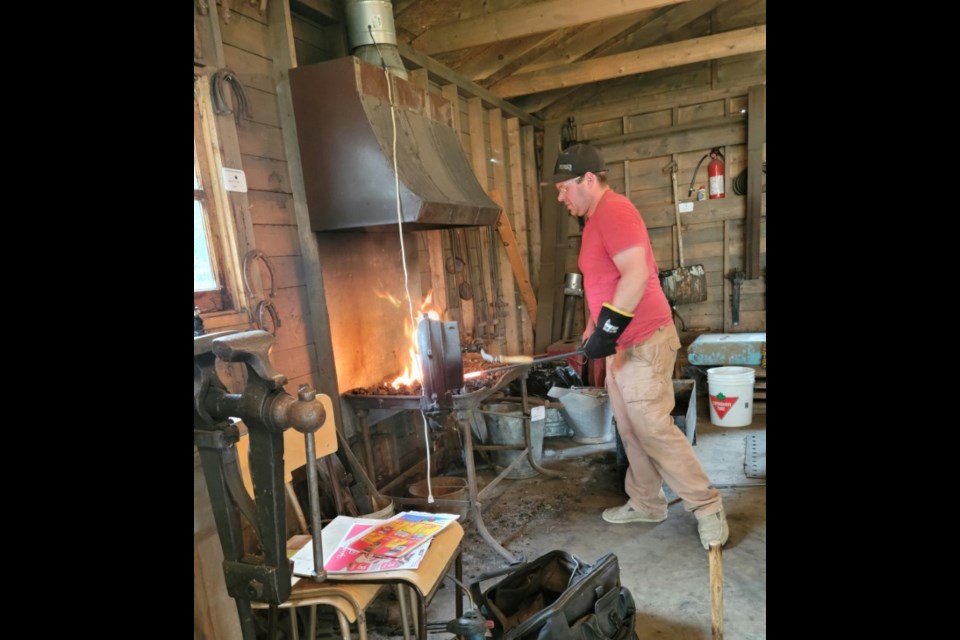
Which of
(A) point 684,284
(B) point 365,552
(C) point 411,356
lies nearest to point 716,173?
(A) point 684,284

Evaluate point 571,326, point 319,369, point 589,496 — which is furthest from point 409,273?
point 571,326

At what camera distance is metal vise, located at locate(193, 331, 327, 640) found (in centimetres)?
121

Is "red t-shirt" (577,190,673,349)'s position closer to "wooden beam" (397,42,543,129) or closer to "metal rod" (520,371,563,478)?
"metal rod" (520,371,563,478)

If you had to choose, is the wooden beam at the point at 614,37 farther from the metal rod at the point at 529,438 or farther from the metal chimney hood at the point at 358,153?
the metal rod at the point at 529,438

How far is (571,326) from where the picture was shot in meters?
5.83

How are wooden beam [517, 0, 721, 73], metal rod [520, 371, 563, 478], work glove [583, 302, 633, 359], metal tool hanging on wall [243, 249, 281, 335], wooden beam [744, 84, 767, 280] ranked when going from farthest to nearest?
wooden beam [744, 84, 767, 280]
wooden beam [517, 0, 721, 73]
metal rod [520, 371, 563, 478]
work glove [583, 302, 633, 359]
metal tool hanging on wall [243, 249, 281, 335]

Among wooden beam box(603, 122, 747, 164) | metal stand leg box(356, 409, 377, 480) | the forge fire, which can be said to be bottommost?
metal stand leg box(356, 409, 377, 480)

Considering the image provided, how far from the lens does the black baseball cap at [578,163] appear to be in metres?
2.78

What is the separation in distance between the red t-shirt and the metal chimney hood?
2.30ft

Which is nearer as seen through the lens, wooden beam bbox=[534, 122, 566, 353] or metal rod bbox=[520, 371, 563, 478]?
metal rod bbox=[520, 371, 563, 478]

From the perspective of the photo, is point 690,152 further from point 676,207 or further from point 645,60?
point 645,60

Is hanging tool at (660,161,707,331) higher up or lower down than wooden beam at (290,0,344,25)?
lower down

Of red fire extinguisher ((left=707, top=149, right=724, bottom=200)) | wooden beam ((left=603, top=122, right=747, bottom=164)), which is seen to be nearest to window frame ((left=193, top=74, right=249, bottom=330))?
wooden beam ((left=603, top=122, right=747, bottom=164))

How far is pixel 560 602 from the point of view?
1.69m
